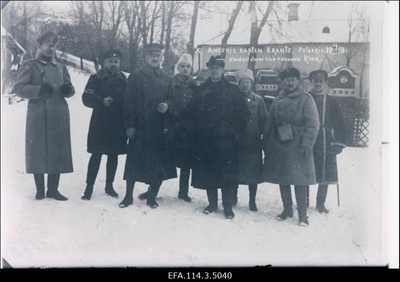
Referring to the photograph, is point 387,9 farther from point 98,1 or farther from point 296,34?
point 98,1

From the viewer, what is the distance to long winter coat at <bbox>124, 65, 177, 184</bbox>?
3488 mm

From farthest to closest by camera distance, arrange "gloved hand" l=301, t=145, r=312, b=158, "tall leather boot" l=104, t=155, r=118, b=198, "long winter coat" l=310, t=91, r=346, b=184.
Answer: "tall leather boot" l=104, t=155, r=118, b=198 → "long winter coat" l=310, t=91, r=346, b=184 → "gloved hand" l=301, t=145, r=312, b=158

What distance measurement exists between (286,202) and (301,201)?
130mm

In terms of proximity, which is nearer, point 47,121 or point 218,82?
point 218,82

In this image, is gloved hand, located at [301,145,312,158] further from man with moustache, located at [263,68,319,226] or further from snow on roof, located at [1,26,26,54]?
snow on roof, located at [1,26,26,54]

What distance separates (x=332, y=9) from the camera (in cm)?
359

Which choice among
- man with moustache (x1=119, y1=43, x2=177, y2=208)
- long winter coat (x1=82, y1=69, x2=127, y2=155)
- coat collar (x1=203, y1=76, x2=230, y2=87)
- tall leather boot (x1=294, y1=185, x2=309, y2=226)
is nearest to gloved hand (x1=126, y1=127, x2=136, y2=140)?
man with moustache (x1=119, y1=43, x2=177, y2=208)

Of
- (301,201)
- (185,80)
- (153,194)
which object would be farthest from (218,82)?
(301,201)

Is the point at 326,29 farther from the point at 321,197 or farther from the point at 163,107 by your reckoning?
the point at 163,107

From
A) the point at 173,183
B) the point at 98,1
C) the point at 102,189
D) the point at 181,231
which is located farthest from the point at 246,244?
the point at 98,1

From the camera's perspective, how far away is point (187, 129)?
3.56 m

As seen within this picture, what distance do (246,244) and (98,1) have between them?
8.36 ft
